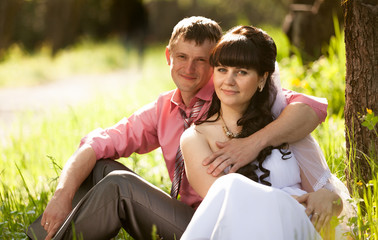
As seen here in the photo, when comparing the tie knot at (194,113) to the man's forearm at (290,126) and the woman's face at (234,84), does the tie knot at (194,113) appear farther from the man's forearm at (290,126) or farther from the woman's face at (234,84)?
the man's forearm at (290,126)

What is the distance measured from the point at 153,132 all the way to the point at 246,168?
813 mm

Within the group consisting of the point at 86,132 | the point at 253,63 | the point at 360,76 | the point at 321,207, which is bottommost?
the point at 86,132

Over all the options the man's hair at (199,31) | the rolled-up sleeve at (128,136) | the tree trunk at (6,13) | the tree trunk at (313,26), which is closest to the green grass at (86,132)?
the tree trunk at (313,26)

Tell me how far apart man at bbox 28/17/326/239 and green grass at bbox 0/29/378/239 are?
38 cm

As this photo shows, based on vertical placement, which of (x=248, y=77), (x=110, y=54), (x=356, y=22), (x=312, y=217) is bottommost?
(x=110, y=54)

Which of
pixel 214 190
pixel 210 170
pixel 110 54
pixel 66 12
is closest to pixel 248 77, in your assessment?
pixel 210 170

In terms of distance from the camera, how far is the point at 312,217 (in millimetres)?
2508

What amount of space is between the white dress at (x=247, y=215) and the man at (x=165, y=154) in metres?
0.34

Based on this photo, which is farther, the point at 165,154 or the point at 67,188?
the point at 165,154

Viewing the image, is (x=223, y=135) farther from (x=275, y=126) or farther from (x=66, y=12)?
(x=66, y=12)

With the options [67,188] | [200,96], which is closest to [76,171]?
[67,188]

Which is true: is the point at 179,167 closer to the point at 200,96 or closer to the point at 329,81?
the point at 200,96

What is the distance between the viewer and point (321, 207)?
8.21 ft

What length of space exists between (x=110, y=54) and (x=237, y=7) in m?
12.0
